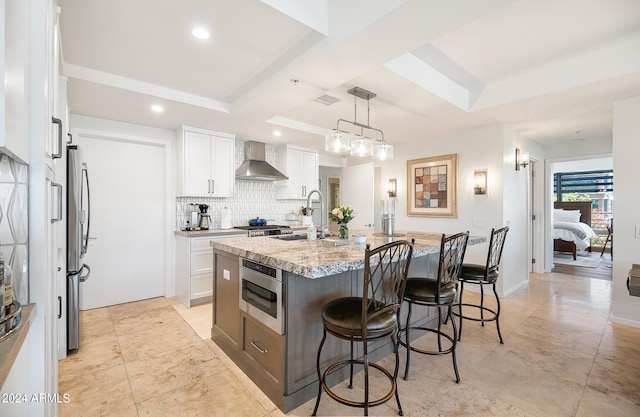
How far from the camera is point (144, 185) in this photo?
4141 millimetres

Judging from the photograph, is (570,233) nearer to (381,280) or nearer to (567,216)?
(567,216)

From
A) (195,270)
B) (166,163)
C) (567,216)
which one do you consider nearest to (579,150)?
(567,216)

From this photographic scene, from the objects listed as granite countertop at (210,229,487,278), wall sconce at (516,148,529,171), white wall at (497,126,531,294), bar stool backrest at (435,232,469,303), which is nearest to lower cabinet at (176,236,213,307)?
granite countertop at (210,229,487,278)

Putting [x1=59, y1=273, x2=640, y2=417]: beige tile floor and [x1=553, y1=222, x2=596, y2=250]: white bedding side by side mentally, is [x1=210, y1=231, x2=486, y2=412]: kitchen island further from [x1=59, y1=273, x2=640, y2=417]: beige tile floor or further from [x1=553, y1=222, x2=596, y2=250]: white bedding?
[x1=553, y1=222, x2=596, y2=250]: white bedding

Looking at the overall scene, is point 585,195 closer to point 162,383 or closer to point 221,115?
point 221,115

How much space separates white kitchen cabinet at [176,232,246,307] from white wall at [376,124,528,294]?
352 cm

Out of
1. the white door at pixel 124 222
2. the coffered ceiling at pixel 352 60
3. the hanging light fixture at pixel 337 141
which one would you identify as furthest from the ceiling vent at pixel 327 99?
the white door at pixel 124 222

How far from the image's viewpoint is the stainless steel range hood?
4.67 meters

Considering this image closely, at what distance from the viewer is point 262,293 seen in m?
2.05

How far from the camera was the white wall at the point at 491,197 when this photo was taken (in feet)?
13.7

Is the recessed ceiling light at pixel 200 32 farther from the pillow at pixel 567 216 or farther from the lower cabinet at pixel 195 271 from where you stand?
the pillow at pixel 567 216

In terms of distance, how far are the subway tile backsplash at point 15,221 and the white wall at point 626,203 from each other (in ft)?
16.1

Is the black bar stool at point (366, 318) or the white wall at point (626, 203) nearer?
the black bar stool at point (366, 318)

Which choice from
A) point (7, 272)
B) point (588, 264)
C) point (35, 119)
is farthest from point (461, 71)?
point (588, 264)
